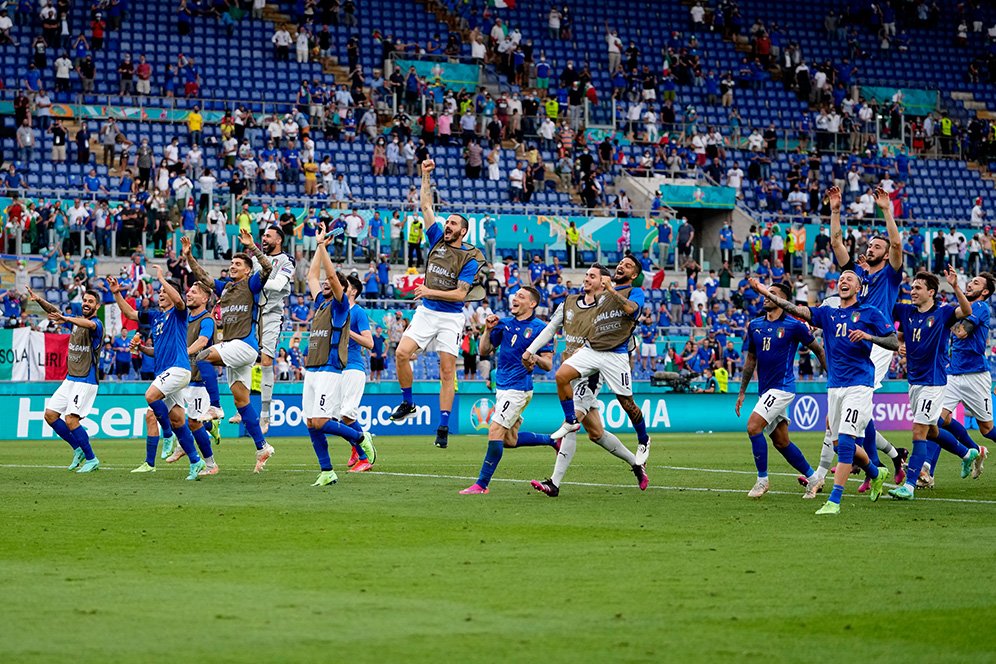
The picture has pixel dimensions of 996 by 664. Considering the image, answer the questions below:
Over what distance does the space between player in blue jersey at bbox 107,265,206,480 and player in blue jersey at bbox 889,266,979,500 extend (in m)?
8.46

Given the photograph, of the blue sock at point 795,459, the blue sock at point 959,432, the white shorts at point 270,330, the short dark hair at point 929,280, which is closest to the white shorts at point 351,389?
the white shorts at point 270,330

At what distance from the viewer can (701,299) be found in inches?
1633

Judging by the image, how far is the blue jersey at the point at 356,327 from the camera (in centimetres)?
1884

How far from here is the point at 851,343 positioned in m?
14.4

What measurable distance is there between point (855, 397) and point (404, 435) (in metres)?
19.6

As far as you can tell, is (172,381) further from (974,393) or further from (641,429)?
(974,393)

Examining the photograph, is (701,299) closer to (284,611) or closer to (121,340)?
(121,340)

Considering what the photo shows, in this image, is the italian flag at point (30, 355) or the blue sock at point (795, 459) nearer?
the blue sock at point (795, 459)

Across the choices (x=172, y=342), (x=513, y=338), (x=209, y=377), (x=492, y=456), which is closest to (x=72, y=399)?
(x=172, y=342)

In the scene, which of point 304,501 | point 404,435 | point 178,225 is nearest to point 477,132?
point 178,225

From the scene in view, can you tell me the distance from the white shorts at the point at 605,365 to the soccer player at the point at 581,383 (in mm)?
224

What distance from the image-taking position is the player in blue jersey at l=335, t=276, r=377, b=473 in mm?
18578

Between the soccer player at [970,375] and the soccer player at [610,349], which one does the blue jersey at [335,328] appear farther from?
the soccer player at [970,375]

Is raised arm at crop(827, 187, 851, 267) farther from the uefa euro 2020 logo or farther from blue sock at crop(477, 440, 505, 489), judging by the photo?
the uefa euro 2020 logo
